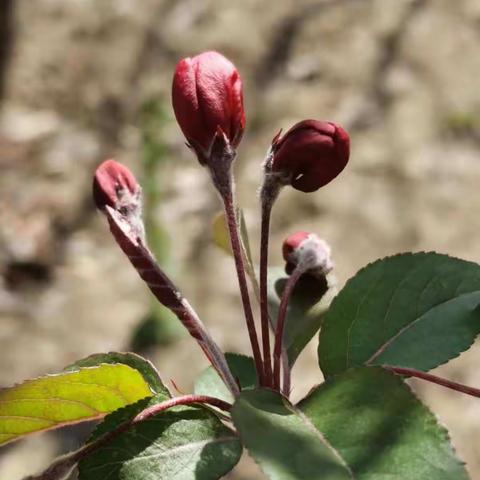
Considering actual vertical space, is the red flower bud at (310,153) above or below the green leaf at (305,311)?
above

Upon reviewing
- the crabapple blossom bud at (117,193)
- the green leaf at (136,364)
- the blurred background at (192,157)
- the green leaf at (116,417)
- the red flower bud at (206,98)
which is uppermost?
the blurred background at (192,157)

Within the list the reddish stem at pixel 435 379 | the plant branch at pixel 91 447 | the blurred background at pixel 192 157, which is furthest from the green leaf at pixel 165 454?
the blurred background at pixel 192 157

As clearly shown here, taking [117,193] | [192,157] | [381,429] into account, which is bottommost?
[381,429]

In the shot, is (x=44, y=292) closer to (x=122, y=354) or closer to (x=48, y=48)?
(x=48, y=48)

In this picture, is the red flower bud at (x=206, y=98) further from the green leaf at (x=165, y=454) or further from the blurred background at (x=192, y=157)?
the blurred background at (x=192, y=157)

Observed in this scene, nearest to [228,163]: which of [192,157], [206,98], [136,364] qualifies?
[206,98]

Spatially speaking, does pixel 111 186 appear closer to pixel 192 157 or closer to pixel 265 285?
pixel 265 285

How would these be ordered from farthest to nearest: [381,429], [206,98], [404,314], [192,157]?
1. [192,157]
2. [404,314]
3. [206,98]
4. [381,429]

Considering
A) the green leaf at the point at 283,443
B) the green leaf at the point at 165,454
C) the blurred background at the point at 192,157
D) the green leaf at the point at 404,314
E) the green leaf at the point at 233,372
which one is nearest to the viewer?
the green leaf at the point at 283,443
